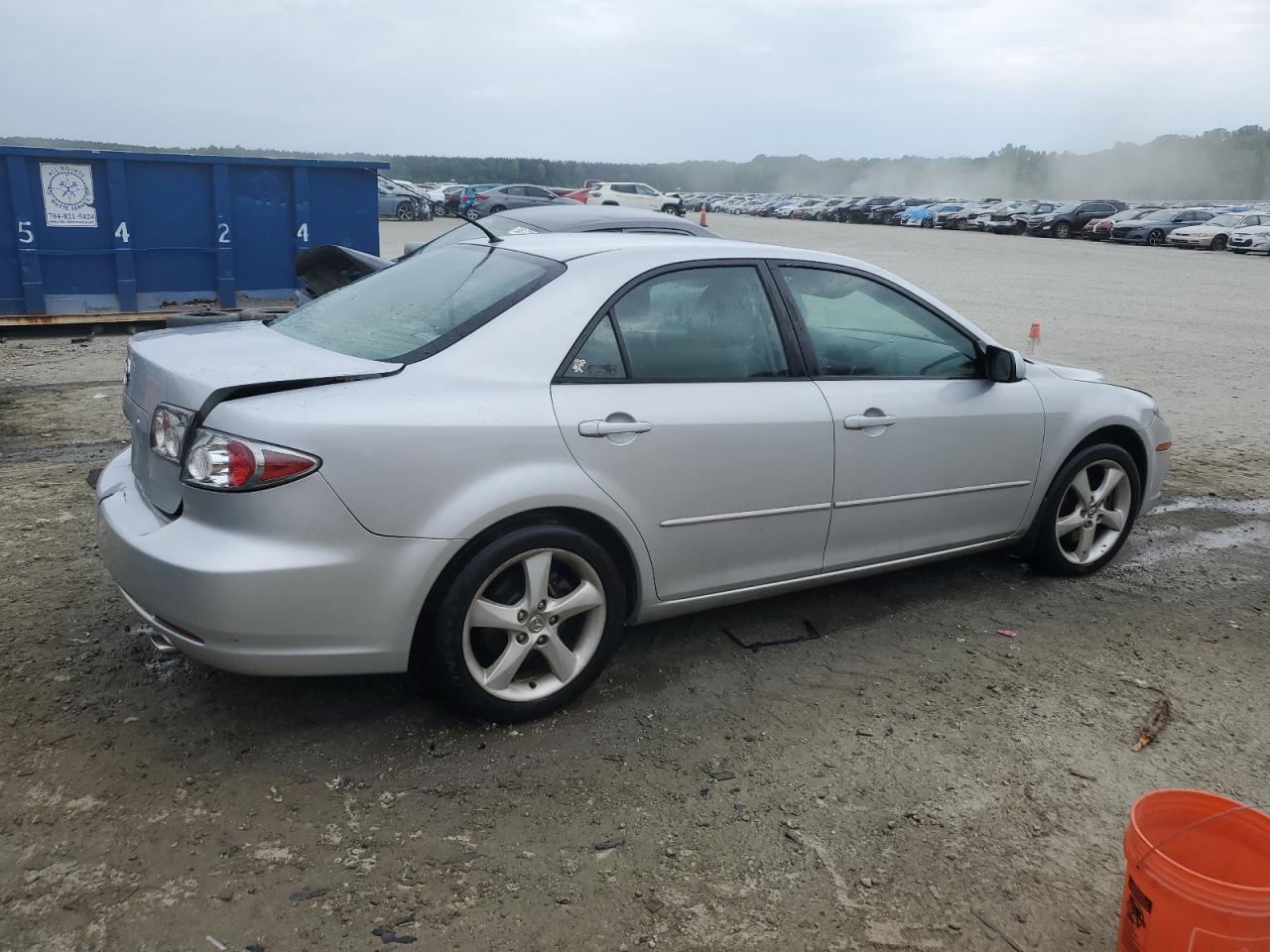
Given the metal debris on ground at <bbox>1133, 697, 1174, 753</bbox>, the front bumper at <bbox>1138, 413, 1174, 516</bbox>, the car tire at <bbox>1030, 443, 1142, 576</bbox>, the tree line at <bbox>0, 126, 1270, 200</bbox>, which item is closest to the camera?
the metal debris on ground at <bbox>1133, 697, 1174, 753</bbox>

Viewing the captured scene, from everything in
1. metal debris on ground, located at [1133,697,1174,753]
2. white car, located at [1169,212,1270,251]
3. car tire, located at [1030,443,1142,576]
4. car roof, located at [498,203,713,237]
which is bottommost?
metal debris on ground, located at [1133,697,1174,753]

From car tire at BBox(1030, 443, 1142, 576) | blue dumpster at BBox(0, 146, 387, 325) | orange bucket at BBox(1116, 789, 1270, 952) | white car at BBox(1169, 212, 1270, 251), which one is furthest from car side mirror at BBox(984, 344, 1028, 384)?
white car at BBox(1169, 212, 1270, 251)

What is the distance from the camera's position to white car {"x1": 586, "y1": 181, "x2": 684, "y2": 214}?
43.2m

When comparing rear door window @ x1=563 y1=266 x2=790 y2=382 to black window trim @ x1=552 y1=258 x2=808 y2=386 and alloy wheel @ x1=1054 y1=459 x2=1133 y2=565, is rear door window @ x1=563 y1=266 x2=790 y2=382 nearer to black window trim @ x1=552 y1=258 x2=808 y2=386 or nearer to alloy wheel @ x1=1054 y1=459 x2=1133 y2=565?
black window trim @ x1=552 y1=258 x2=808 y2=386

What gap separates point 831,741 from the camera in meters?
3.34

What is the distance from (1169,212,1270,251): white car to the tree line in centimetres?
5500

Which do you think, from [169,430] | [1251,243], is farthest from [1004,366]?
[1251,243]

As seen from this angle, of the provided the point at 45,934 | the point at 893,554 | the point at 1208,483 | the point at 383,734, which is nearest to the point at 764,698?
the point at 893,554

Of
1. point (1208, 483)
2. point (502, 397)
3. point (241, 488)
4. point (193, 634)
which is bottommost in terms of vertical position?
point (1208, 483)

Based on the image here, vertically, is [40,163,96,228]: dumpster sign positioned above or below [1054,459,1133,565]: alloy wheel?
above

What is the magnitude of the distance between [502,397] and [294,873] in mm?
1433

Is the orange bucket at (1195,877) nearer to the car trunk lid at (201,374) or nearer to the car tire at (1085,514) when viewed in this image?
the car trunk lid at (201,374)

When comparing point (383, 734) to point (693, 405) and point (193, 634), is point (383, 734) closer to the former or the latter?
point (193, 634)

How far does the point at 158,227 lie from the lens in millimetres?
11000
